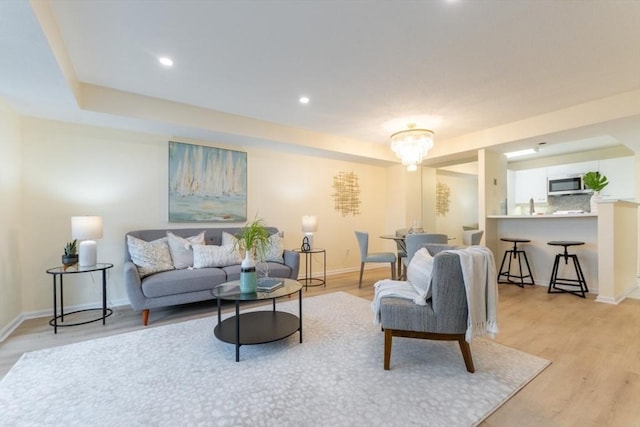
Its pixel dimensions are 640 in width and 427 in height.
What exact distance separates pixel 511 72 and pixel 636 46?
2.89ft

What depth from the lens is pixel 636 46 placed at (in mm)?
2408

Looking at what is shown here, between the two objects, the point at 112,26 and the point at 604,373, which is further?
the point at 112,26

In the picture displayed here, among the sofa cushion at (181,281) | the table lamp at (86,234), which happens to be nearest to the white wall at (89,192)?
the table lamp at (86,234)

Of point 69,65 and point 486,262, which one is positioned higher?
point 69,65

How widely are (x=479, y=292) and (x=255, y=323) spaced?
1902 millimetres

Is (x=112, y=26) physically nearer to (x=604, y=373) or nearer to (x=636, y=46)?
(x=636, y=46)

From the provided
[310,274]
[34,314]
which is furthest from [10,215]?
[310,274]

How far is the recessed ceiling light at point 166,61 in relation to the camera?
259 centimetres

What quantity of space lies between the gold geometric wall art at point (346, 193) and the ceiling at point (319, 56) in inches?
75.7

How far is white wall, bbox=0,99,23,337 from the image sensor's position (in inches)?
107

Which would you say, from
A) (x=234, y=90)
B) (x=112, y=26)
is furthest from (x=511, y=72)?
(x=112, y=26)

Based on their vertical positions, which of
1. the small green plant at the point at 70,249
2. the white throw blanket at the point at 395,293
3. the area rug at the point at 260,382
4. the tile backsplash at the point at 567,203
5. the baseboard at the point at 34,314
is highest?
the tile backsplash at the point at 567,203

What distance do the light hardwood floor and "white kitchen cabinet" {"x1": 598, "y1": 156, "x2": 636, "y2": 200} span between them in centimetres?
275

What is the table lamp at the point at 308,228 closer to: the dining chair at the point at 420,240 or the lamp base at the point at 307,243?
the lamp base at the point at 307,243
